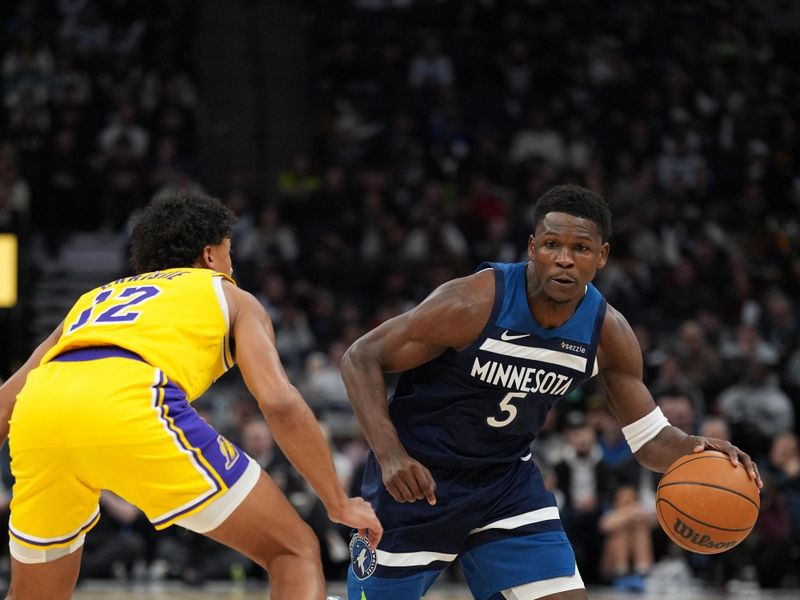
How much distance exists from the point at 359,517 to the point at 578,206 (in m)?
1.44

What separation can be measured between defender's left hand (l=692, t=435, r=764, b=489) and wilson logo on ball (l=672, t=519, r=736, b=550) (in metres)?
0.26

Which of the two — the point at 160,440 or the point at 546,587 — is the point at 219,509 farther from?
the point at 546,587

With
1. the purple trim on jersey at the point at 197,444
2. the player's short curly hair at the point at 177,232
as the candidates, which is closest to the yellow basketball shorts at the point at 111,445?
the purple trim on jersey at the point at 197,444

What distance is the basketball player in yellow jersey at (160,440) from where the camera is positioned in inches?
143

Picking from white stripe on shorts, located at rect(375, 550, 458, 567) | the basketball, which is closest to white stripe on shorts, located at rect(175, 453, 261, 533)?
white stripe on shorts, located at rect(375, 550, 458, 567)

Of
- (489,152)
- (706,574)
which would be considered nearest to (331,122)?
(489,152)

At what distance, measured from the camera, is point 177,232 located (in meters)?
4.21

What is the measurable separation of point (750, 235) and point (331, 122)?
5.27 metres

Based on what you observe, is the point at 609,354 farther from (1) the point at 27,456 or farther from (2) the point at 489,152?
(2) the point at 489,152

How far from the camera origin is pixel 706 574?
10.2 metres

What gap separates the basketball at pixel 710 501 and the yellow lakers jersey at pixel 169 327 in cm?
177

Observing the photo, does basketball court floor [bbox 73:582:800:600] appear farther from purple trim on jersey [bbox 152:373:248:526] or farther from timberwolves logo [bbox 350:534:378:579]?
purple trim on jersey [bbox 152:373:248:526]

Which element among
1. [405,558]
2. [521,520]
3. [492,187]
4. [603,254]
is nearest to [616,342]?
[603,254]

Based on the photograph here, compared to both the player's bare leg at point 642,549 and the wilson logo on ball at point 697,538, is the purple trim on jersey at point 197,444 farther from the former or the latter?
the player's bare leg at point 642,549
